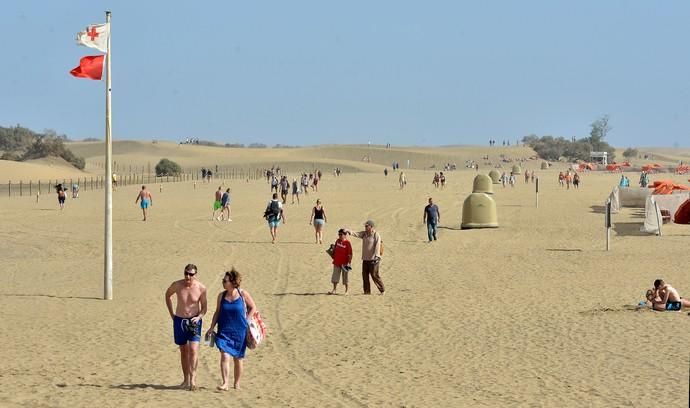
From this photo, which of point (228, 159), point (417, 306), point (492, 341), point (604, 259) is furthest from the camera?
point (228, 159)

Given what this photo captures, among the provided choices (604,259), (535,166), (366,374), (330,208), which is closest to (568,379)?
(366,374)

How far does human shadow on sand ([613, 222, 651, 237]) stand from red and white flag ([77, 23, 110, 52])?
17.8 meters

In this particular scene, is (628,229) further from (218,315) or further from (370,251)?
(218,315)

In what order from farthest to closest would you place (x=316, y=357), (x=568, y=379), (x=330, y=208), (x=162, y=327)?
(x=330, y=208), (x=162, y=327), (x=316, y=357), (x=568, y=379)

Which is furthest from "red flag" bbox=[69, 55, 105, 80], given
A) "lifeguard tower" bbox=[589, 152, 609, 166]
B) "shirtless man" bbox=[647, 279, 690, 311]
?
"lifeguard tower" bbox=[589, 152, 609, 166]

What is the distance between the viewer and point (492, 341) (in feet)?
41.3

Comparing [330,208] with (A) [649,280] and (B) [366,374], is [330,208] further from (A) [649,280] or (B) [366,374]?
(B) [366,374]

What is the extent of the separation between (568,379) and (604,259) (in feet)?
40.7

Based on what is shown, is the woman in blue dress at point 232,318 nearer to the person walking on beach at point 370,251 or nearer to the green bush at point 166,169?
the person walking on beach at point 370,251

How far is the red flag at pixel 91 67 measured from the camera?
14.7 metres

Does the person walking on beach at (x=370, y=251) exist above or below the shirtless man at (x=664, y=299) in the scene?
above

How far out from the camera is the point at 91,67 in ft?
48.6

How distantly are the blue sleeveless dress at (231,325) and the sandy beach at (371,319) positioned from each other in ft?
1.84

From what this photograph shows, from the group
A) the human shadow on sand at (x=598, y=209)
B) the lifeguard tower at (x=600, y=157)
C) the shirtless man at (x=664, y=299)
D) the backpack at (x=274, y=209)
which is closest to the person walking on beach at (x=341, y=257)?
the shirtless man at (x=664, y=299)
